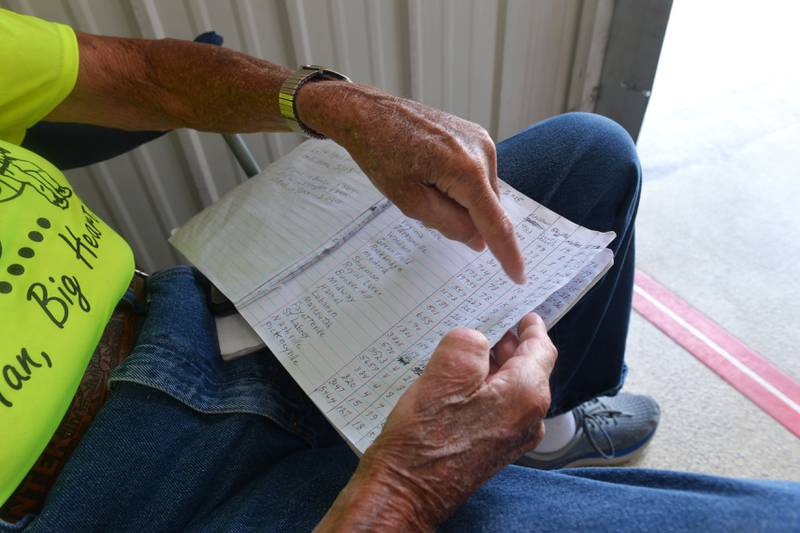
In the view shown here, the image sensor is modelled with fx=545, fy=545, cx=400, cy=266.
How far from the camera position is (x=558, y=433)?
987 millimetres

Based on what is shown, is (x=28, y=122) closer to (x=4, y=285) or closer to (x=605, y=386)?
(x=4, y=285)

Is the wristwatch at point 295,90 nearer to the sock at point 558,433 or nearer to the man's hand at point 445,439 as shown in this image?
the man's hand at point 445,439

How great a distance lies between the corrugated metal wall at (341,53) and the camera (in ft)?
3.43

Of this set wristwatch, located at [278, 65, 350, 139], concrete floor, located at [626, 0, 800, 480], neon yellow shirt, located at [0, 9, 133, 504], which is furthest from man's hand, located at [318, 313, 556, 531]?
concrete floor, located at [626, 0, 800, 480]

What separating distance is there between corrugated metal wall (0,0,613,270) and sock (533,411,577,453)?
79 cm

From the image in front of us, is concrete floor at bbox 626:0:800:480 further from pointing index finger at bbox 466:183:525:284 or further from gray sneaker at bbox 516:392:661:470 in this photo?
pointing index finger at bbox 466:183:525:284

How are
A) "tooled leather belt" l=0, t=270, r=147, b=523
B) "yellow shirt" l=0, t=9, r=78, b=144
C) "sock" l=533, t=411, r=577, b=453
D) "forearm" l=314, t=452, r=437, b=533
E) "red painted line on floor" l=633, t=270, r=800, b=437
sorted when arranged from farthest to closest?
"red painted line on floor" l=633, t=270, r=800, b=437, "sock" l=533, t=411, r=577, b=453, "yellow shirt" l=0, t=9, r=78, b=144, "tooled leather belt" l=0, t=270, r=147, b=523, "forearm" l=314, t=452, r=437, b=533

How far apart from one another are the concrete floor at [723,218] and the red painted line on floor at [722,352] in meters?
0.02

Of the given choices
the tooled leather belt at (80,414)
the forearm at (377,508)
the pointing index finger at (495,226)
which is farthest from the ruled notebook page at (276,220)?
the forearm at (377,508)

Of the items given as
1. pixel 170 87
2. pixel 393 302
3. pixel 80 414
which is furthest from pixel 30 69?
pixel 393 302

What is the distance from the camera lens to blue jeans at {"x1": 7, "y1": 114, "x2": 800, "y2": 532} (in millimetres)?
424

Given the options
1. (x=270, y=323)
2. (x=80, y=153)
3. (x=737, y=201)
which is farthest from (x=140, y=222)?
(x=737, y=201)

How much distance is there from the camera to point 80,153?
770 mm

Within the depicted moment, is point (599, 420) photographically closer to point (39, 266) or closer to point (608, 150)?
point (608, 150)
